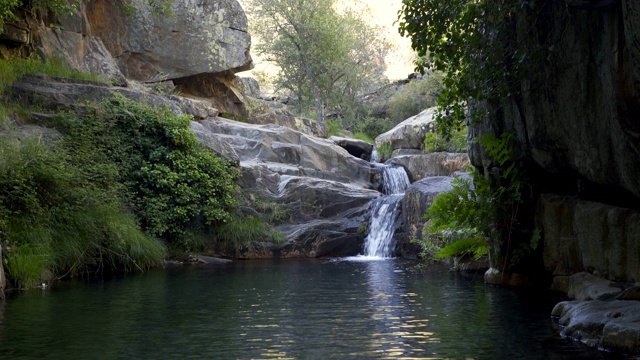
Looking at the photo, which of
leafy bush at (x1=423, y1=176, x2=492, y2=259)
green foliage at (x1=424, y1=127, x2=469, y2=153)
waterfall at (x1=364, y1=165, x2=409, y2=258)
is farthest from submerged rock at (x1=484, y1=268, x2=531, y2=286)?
green foliage at (x1=424, y1=127, x2=469, y2=153)

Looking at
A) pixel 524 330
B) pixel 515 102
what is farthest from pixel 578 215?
pixel 524 330

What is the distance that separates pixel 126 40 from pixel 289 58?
12.2m

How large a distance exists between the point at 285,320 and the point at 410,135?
20013 mm

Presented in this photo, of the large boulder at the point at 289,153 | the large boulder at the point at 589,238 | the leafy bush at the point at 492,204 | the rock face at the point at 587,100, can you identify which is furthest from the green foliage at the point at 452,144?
the rock face at the point at 587,100

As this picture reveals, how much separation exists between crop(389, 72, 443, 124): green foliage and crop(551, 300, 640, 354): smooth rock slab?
88.4 ft

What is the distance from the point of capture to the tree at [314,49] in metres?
35.7

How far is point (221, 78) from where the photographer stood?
28.9m

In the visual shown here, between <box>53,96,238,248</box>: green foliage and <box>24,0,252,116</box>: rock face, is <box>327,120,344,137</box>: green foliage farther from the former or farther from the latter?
<box>53,96,238,248</box>: green foliage

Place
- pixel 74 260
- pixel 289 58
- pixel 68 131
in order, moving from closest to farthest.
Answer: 1. pixel 74 260
2. pixel 68 131
3. pixel 289 58

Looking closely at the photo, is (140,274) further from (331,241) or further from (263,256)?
(331,241)

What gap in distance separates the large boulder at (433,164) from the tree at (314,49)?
1055 cm

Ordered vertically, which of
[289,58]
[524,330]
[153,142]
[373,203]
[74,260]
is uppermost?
[289,58]

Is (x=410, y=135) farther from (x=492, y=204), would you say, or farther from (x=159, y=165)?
(x=492, y=204)

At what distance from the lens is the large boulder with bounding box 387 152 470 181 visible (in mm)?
25250
